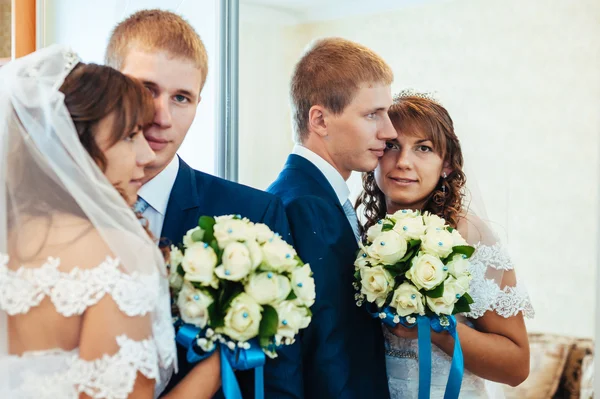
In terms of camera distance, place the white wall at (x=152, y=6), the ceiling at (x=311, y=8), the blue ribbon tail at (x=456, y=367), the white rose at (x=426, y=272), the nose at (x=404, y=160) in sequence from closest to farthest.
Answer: the white rose at (x=426, y=272) → the blue ribbon tail at (x=456, y=367) → the nose at (x=404, y=160) → the ceiling at (x=311, y=8) → the white wall at (x=152, y=6)

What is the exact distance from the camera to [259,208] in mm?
2010

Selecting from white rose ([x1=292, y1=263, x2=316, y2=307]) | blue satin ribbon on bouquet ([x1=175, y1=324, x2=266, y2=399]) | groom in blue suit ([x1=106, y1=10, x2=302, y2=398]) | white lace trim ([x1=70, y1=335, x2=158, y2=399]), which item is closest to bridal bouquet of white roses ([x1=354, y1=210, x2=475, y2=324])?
groom in blue suit ([x1=106, y1=10, x2=302, y2=398])

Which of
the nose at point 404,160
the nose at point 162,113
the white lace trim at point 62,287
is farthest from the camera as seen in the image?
the nose at point 404,160

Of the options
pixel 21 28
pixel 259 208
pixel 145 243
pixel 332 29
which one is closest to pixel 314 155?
pixel 259 208

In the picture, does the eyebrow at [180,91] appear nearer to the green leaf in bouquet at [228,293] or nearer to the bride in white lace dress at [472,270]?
the green leaf in bouquet at [228,293]

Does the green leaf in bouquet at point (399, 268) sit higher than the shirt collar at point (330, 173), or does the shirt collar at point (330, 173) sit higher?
the shirt collar at point (330, 173)

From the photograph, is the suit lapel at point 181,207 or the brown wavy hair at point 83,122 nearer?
the brown wavy hair at point 83,122

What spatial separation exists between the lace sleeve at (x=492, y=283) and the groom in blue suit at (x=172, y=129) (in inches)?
30.6

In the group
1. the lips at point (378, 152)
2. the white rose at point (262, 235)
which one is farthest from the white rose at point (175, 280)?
the lips at point (378, 152)

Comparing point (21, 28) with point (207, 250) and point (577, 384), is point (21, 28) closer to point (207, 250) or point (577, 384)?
point (207, 250)

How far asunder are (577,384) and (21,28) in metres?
4.01

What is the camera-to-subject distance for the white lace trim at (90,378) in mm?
1380

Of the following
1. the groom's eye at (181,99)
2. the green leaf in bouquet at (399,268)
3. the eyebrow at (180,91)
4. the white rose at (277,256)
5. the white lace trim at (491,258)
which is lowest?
the white lace trim at (491,258)

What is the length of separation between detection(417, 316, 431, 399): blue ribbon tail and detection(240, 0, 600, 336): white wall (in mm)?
862
